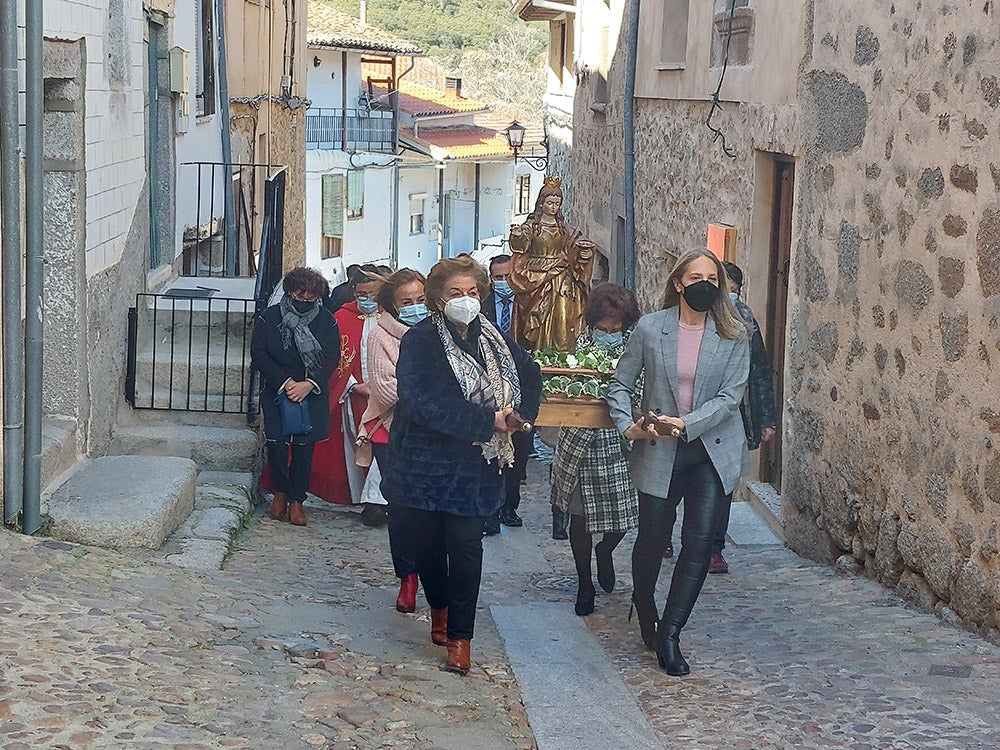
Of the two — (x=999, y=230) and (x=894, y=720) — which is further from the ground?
(x=999, y=230)

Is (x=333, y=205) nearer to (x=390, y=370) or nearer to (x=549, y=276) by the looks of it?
(x=549, y=276)

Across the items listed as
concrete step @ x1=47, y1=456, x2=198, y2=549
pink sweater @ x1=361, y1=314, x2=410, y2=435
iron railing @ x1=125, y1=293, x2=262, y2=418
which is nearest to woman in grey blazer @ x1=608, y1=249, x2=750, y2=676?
pink sweater @ x1=361, y1=314, x2=410, y2=435

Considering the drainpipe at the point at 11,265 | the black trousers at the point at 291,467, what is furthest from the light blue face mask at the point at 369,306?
the drainpipe at the point at 11,265

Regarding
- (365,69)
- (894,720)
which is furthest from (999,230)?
(365,69)

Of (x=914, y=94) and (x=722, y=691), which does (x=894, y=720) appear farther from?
(x=914, y=94)

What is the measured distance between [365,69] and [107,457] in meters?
32.1

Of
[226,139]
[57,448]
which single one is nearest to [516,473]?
[57,448]

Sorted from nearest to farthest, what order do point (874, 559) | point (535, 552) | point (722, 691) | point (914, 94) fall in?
point (722, 691), point (914, 94), point (874, 559), point (535, 552)

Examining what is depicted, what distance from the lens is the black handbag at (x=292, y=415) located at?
24.7 feet

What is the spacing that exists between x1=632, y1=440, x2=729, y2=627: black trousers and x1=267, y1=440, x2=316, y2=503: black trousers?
300 centimetres

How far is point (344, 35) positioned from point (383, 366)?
2745cm

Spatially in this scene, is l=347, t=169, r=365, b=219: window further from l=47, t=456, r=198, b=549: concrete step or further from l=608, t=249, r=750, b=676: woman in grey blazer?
l=608, t=249, r=750, b=676: woman in grey blazer

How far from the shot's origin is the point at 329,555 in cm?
705

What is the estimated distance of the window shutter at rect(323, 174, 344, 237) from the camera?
32.2 m
